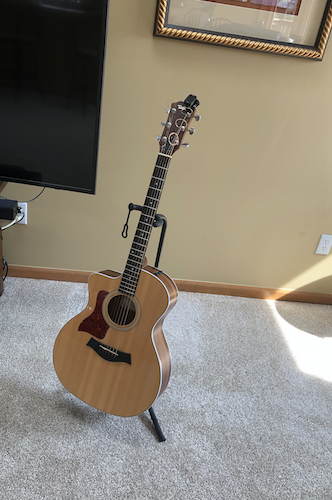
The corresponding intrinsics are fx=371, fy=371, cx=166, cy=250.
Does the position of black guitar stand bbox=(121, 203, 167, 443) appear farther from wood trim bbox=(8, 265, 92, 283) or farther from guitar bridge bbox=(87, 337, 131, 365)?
wood trim bbox=(8, 265, 92, 283)

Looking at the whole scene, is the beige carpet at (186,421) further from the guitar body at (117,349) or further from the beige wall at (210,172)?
the beige wall at (210,172)

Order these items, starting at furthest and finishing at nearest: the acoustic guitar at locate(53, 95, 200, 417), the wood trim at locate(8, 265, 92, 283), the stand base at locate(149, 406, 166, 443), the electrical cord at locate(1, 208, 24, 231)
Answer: the wood trim at locate(8, 265, 92, 283) < the electrical cord at locate(1, 208, 24, 231) < the stand base at locate(149, 406, 166, 443) < the acoustic guitar at locate(53, 95, 200, 417)

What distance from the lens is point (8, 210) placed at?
1594 millimetres

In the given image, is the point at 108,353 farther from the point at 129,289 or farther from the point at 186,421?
the point at 186,421

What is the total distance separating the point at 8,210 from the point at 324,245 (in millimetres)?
1608

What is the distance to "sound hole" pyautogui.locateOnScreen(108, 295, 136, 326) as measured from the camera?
1.16 metres

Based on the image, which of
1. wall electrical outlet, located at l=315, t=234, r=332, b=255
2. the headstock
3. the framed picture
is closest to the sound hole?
the headstock

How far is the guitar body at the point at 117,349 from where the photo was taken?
3.71 feet

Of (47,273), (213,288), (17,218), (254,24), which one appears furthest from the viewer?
(213,288)

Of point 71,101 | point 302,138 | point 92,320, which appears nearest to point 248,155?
point 302,138

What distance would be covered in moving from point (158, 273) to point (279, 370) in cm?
83

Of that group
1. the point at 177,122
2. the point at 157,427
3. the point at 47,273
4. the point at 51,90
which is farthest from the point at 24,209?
the point at 157,427

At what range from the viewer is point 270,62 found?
1.62 m

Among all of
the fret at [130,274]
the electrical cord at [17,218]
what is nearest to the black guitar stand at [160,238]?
the fret at [130,274]
